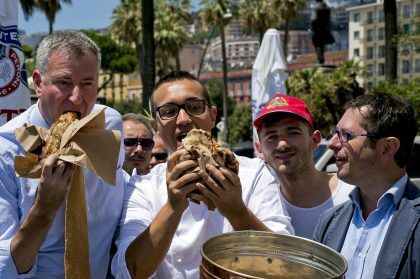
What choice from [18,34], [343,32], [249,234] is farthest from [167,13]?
[343,32]

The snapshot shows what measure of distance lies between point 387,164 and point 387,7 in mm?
13677

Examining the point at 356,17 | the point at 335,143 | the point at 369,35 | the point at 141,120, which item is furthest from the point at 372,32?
the point at 335,143

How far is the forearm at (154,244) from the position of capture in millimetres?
2396

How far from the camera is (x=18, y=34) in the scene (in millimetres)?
4391

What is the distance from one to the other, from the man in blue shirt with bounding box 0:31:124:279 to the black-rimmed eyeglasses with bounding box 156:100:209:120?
12.7 inches

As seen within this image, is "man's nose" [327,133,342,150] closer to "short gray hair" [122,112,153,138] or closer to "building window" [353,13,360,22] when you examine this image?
"short gray hair" [122,112,153,138]

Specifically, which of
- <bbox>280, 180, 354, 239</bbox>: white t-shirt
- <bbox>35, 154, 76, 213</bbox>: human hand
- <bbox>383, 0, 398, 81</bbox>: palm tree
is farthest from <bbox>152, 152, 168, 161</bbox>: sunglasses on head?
<bbox>383, 0, 398, 81</bbox>: palm tree

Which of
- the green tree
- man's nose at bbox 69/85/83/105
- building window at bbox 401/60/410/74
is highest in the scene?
man's nose at bbox 69/85/83/105

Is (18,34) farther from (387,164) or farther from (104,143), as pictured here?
(387,164)

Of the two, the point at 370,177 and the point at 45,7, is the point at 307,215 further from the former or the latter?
the point at 45,7

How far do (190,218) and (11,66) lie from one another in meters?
2.22

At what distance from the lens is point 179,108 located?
2779 mm

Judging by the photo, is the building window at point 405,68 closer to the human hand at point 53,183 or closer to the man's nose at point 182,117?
the man's nose at point 182,117

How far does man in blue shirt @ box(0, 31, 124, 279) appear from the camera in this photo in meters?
2.33
